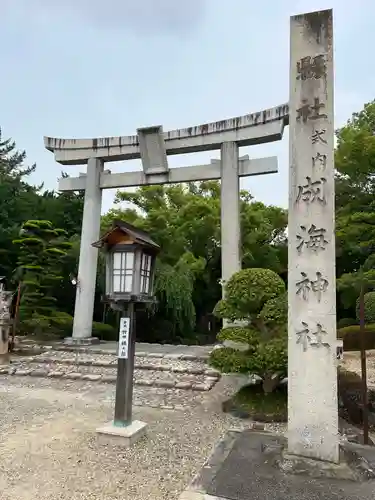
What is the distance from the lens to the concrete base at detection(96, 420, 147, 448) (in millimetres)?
3939

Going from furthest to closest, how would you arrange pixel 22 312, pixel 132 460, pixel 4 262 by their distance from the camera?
pixel 4 262 < pixel 22 312 < pixel 132 460

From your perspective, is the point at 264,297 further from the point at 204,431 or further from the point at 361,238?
the point at 361,238

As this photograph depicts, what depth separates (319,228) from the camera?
3604 millimetres

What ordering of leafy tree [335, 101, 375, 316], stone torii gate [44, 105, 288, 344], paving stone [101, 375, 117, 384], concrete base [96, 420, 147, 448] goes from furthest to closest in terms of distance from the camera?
leafy tree [335, 101, 375, 316] < stone torii gate [44, 105, 288, 344] < paving stone [101, 375, 117, 384] < concrete base [96, 420, 147, 448]

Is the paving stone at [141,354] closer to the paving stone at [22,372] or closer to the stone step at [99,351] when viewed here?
the stone step at [99,351]

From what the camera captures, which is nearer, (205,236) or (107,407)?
(107,407)

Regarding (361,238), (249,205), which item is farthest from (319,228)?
(249,205)

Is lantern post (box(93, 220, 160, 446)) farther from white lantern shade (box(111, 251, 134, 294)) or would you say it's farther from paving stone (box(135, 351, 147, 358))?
paving stone (box(135, 351, 147, 358))

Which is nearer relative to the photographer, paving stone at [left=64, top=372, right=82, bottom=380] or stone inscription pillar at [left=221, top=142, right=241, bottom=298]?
paving stone at [left=64, top=372, right=82, bottom=380]

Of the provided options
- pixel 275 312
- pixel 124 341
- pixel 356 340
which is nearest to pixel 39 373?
pixel 124 341

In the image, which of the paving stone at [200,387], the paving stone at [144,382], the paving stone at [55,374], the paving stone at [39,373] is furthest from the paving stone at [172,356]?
the paving stone at [39,373]

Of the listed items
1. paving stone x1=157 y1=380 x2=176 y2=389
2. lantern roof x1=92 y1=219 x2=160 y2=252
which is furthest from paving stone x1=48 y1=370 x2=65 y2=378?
lantern roof x1=92 y1=219 x2=160 y2=252

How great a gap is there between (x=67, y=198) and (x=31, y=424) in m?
14.0

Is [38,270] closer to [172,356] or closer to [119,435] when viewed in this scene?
[172,356]
